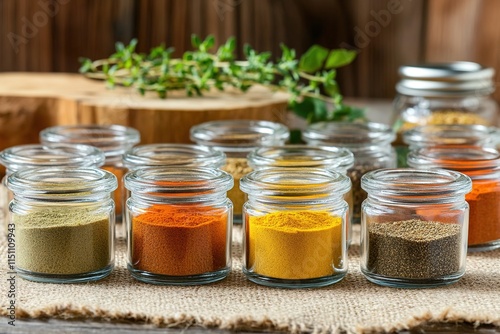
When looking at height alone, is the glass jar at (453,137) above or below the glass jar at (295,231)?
above

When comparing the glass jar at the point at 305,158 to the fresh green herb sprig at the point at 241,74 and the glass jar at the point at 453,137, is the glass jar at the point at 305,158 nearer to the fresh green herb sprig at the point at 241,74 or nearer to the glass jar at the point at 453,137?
the glass jar at the point at 453,137

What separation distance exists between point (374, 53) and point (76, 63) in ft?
3.03

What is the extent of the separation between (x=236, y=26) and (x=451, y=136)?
1.20 m

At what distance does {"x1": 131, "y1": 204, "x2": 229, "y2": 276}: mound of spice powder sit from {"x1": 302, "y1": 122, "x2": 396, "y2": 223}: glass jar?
0.40m

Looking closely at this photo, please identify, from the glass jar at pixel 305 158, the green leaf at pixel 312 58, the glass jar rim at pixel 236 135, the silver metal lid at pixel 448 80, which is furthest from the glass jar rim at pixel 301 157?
the silver metal lid at pixel 448 80

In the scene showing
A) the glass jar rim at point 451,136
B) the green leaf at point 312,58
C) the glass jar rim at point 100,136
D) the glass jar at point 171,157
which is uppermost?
the green leaf at point 312,58

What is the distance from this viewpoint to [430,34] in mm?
2896

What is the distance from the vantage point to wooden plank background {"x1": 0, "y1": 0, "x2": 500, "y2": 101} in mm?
2842

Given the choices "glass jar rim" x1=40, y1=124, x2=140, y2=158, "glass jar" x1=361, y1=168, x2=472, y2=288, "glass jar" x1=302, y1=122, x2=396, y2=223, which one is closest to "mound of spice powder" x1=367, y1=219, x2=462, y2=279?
"glass jar" x1=361, y1=168, x2=472, y2=288

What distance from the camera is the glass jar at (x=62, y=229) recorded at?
1406 mm

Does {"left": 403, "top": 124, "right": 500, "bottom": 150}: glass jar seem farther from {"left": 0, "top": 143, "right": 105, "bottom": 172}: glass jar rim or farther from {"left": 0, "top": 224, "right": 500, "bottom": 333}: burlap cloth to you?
{"left": 0, "top": 143, "right": 105, "bottom": 172}: glass jar rim

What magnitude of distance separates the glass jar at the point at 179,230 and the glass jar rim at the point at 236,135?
402mm

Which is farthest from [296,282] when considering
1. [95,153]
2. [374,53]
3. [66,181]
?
[374,53]

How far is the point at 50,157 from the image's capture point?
5.54ft
